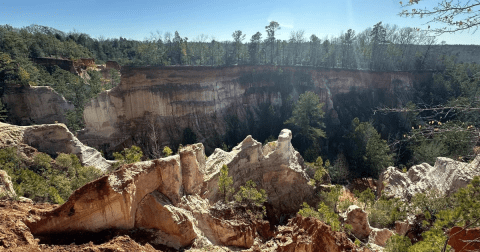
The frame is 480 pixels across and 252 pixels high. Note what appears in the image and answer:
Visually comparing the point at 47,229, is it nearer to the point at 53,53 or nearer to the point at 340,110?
the point at 340,110

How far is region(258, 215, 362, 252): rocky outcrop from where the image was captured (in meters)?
14.2

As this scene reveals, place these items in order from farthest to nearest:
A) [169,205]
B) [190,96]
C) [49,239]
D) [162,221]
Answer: [190,96]
[169,205]
[162,221]
[49,239]

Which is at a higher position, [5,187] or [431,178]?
[5,187]

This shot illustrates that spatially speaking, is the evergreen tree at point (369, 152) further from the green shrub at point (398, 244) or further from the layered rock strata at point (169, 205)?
the green shrub at point (398, 244)

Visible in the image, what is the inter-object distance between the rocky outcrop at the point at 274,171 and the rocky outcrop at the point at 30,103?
2753 centimetres

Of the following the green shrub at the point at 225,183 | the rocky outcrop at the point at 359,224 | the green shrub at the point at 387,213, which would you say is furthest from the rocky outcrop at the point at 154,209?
the green shrub at the point at 387,213

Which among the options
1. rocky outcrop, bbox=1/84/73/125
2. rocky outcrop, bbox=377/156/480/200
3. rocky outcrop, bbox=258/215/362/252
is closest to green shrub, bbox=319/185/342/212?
rocky outcrop, bbox=377/156/480/200

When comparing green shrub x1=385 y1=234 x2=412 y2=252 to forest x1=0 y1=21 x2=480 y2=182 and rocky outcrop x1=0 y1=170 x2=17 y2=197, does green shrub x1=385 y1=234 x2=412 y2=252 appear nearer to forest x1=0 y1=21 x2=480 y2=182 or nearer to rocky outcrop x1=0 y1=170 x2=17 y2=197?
forest x1=0 y1=21 x2=480 y2=182

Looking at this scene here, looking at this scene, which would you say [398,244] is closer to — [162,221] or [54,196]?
[162,221]

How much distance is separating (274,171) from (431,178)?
506 inches

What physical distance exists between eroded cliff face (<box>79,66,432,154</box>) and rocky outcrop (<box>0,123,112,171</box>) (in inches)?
365

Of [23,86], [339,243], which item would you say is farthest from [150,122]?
[339,243]

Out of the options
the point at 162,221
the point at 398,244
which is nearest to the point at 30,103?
the point at 162,221

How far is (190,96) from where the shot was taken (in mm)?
40250
